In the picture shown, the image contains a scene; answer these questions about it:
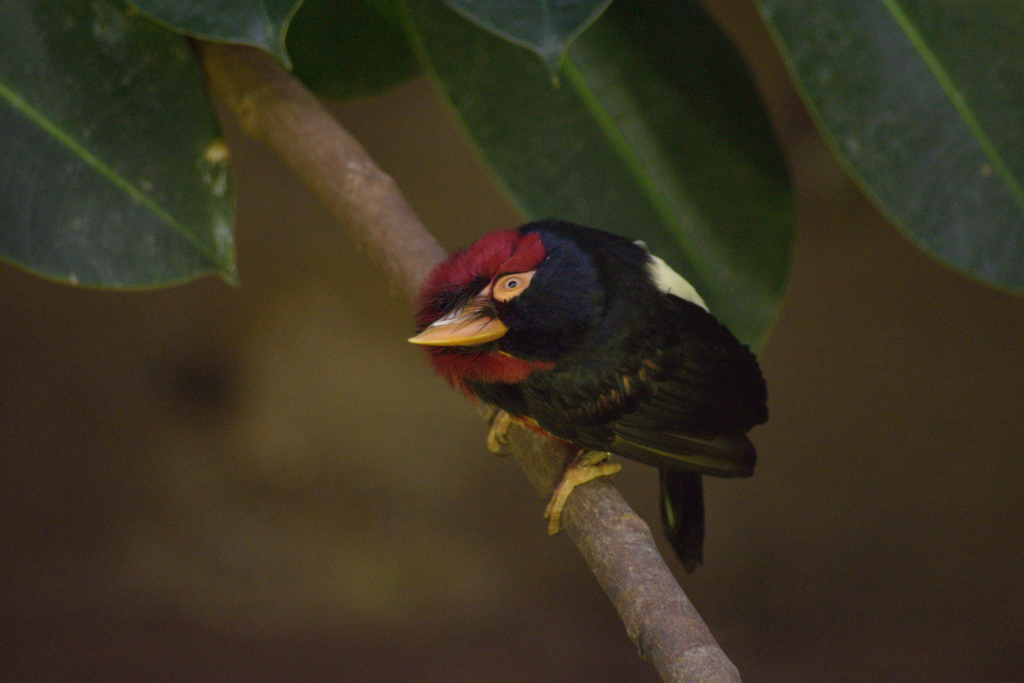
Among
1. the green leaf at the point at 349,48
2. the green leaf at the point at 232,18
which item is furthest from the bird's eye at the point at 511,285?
the green leaf at the point at 349,48

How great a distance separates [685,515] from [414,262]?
17.9 inches

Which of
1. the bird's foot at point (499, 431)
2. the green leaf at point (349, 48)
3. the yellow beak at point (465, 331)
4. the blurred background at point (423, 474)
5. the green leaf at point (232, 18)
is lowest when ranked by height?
the blurred background at point (423, 474)

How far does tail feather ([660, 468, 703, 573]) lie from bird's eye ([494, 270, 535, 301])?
40 centimetres

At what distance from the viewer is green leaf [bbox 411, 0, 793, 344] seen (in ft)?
4.04

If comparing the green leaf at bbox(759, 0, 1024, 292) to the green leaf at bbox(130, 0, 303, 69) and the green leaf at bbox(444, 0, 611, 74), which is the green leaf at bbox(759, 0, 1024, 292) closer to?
the green leaf at bbox(444, 0, 611, 74)

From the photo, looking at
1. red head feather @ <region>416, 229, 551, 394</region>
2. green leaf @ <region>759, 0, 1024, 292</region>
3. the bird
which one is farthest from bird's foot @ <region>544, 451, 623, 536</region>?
green leaf @ <region>759, 0, 1024, 292</region>

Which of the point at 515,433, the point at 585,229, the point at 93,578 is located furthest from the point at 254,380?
the point at 585,229

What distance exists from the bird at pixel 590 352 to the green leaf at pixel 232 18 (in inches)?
11.3

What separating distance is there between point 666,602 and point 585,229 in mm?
390

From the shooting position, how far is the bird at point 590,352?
2.73 ft

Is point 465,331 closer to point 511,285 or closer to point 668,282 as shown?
point 511,285

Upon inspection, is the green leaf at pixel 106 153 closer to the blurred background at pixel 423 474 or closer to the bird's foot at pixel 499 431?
the bird's foot at pixel 499 431

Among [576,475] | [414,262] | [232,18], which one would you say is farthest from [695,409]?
[232,18]

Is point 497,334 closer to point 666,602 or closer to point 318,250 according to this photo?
point 666,602
